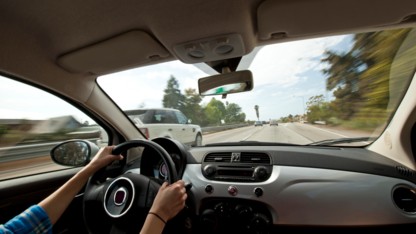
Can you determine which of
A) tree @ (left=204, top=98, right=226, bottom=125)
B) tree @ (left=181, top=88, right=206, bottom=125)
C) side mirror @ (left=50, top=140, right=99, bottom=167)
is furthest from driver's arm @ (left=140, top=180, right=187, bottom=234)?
tree @ (left=181, top=88, right=206, bottom=125)

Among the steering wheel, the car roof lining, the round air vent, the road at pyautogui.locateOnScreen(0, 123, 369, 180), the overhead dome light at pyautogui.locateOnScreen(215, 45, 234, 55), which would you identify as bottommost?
the round air vent

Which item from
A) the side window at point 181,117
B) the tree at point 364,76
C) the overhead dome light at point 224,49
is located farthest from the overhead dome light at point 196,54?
the side window at point 181,117

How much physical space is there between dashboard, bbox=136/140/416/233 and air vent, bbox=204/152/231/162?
1 cm

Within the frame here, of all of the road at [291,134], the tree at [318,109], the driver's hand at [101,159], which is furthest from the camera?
the tree at [318,109]

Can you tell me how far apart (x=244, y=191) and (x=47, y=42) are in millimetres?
2251

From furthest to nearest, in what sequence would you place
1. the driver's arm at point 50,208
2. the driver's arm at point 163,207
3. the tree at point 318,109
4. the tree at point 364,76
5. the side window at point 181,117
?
1. the side window at point 181,117
2. the tree at point 318,109
3. the tree at point 364,76
4. the driver's arm at point 50,208
5. the driver's arm at point 163,207

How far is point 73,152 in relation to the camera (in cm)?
256

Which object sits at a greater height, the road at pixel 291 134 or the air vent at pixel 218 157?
the road at pixel 291 134

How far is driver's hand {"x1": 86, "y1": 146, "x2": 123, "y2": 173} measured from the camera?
167 centimetres

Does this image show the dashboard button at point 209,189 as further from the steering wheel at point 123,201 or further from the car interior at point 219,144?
the steering wheel at point 123,201

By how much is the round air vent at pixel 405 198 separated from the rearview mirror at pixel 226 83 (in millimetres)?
1613

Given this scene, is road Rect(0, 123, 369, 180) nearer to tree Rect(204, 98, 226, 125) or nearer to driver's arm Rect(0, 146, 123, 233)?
tree Rect(204, 98, 226, 125)

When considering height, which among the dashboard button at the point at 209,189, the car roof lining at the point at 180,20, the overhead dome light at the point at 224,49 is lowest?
the dashboard button at the point at 209,189

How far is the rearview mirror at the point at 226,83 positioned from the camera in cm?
265
